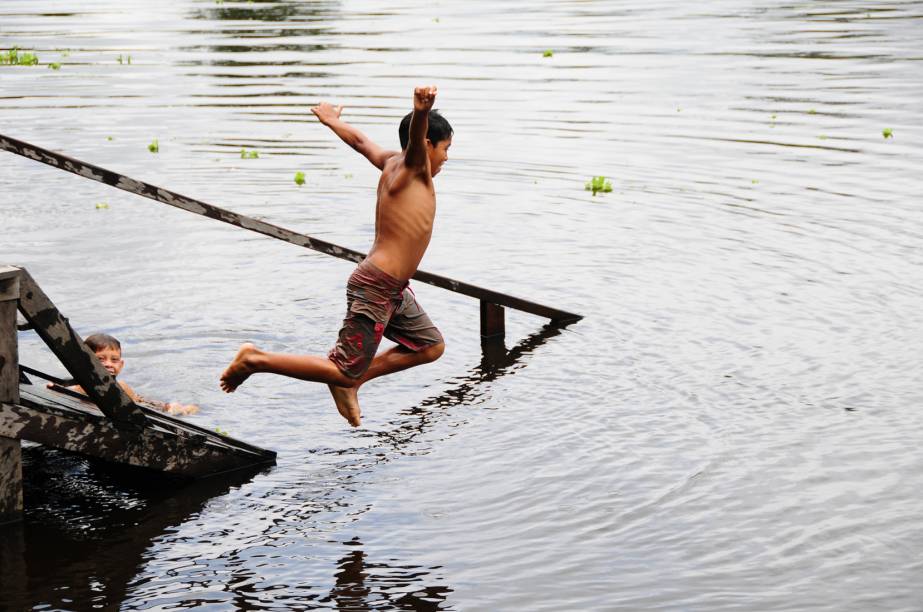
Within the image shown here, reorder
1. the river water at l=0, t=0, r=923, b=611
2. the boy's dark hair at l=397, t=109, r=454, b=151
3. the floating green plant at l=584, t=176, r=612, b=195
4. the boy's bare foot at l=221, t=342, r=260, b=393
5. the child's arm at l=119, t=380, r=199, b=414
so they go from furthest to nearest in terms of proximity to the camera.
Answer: the floating green plant at l=584, t=176, r=612, b=195 < the child's arm at l=119, t=380, r=199, b=414 < the boy's bare foot at l=221, t=342, r=260, b=393 < the boy's dark hair at l=397, t=109, r=454, b=151 < the river water at l=0, t=0, r=923, b=611

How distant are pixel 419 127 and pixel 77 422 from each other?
2336mm

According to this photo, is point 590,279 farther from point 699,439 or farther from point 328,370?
point 328,370

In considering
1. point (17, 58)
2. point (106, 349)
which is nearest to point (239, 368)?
point (106, 349)

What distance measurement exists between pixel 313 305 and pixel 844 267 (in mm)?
4918

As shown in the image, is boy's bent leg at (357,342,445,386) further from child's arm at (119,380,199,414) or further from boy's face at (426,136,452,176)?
child's arm at (119,380,199,414)

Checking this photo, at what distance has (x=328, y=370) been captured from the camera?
290 inches

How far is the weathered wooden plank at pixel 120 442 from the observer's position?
6547 mm

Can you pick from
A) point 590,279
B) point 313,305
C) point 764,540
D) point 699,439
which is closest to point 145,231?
point 313,305

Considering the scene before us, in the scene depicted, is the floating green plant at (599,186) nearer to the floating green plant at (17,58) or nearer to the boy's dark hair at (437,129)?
the boy's dark hair at (437,129)

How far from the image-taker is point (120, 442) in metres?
7.01

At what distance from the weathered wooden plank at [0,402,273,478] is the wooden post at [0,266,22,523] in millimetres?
82

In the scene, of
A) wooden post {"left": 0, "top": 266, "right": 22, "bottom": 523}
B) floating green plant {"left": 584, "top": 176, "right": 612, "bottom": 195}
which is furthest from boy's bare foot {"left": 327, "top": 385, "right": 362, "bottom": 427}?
floating green plant {"left": 584, "top": 176, "right": 612, "bottom": 195}

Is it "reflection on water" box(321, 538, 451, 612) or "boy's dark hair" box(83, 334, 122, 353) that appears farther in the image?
"boy's dark hair" box(83, 334, 122, 353)

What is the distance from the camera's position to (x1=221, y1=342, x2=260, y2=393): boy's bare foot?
23.7 feet
